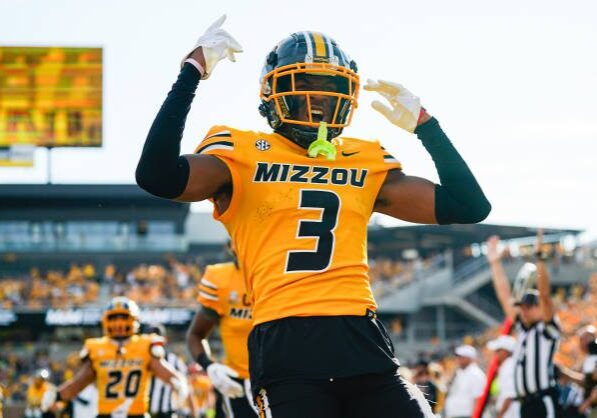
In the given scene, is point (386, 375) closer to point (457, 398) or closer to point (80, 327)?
point (457, 398)

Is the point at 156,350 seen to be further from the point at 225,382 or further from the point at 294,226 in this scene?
the point at 294,226

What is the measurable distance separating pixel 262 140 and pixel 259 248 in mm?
402

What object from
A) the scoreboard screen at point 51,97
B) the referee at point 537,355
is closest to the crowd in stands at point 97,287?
the scoreboard screen at point 51,97

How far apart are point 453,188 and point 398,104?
41 cm

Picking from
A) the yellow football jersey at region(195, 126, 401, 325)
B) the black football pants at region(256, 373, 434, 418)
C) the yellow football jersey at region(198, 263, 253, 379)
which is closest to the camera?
the black football pants at region(256, 373, 434, 418)

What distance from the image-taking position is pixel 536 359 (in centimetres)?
878

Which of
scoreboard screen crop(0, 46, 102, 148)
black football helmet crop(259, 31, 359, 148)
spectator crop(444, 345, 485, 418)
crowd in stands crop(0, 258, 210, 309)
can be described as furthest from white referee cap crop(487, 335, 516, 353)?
crowd in stands crop(0, 258, 210, 309)

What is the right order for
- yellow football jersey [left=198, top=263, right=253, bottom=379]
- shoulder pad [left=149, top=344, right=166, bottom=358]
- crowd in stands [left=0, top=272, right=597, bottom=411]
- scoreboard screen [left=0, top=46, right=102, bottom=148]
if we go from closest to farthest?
yellow football jersey [left=198, top=263, right=253, bottom=379] → shoulder pad [left=149, top=344, right=166, bottom=358] → crowd in stands [left=0, top=272, right=597, bottom=411] → scoreboard screen [left=0, top=46, right=102, bottom=148]

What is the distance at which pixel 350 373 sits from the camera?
11.5ft

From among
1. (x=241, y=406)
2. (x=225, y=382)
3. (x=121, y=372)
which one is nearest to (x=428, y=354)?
(x=121, y=372)

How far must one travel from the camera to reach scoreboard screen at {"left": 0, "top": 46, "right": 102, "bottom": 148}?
3031cm

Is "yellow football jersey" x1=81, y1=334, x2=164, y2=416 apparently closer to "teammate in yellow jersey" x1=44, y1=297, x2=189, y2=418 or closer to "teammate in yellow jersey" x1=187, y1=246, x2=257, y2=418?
"teammate in yellow jersey" x1=44, y1=297, x2=189, y2=418

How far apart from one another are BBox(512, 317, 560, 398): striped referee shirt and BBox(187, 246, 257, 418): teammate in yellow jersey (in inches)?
107

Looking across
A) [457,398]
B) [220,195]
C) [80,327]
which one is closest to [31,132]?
[80,327]
